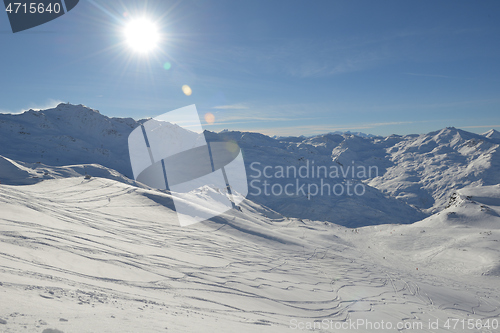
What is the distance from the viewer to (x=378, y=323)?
9.85 m

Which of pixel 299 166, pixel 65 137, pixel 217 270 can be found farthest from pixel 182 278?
pixel 299 166

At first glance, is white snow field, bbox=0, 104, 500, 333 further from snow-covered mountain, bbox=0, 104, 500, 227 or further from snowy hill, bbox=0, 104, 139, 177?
snowy hill, bbox=0, 104, 139, 177

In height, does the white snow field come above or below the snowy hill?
below

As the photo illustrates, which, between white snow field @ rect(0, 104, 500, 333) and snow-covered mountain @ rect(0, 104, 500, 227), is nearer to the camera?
white snow field @ rect(0, 104, 500, 333)

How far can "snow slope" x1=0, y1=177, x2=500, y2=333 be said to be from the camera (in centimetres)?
571

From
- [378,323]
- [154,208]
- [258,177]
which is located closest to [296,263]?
[378,323]

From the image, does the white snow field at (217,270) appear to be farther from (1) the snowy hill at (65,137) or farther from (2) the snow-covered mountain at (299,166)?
(1) the snowy hill at (65,137)

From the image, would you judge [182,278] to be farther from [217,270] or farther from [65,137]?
[65,137]

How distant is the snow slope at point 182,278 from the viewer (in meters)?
5.71

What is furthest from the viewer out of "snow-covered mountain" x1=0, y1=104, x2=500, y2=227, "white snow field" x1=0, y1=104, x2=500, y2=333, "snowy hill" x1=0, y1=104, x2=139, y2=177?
"snow-covered mountain" x1=0, y1=104, x2=500, y2=227

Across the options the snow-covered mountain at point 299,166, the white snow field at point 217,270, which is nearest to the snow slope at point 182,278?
the white snow field at point 217,270

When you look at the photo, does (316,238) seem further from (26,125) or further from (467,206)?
(26,125)

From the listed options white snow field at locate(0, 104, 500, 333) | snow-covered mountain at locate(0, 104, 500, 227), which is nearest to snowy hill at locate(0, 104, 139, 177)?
snow-covered mountain at locate(0, 104, 500, 227)

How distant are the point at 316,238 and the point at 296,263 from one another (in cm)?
918
